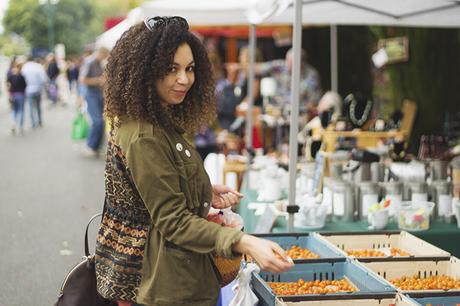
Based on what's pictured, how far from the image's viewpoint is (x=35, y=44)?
78.6 m

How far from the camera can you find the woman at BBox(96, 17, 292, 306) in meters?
2.31

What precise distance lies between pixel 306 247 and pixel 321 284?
Answer: 0.69 m

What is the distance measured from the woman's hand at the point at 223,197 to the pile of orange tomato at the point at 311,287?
0.81 meters

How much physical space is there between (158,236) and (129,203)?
149 mm

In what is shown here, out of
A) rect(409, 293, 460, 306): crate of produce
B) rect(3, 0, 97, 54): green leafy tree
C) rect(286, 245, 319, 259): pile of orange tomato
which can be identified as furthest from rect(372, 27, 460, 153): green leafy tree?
rect(3, 0, 97, 54): green leafy tree

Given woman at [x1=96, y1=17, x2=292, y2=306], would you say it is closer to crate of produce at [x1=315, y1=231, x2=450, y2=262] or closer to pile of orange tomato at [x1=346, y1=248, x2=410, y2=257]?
pile of orange tomato at [x1=346, y1=248, x2=410, y2=257]

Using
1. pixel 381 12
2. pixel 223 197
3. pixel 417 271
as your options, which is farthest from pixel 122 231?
pixel 381 12

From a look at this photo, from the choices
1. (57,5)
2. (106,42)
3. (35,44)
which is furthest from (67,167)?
(57,5)

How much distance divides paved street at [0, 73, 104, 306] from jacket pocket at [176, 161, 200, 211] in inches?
134

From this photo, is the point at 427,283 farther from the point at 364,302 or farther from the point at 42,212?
the point at 42,212

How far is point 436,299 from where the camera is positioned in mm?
3297

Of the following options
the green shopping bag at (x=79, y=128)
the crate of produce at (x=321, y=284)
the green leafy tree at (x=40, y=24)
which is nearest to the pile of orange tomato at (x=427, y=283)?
the crate of produce at (x=321, y=284)

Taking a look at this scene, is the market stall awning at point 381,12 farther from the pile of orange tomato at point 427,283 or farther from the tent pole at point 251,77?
the pile of orange tomato at point 427,283

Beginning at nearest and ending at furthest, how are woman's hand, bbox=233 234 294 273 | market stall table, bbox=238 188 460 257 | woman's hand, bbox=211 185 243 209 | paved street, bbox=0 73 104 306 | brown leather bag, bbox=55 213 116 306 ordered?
1. woman's hand, bbox=233 234 294 273
2. brown leather bag, bbox=55 213 116 306
3. woman's hand, bbox=211 185 243 209
4. market stall table, bbox=238 188 460 257
5. paved street, bbox=0 73 104 306
